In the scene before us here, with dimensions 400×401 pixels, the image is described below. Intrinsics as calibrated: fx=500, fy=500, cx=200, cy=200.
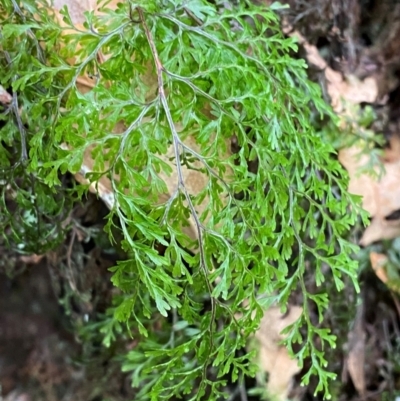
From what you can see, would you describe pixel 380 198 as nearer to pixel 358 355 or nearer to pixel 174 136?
pixel 358 355

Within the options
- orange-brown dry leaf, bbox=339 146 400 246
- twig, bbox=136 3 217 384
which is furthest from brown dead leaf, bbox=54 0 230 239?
orange-brown dry leaf, bbox=339 146 400 246

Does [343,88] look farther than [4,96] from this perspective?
Yes

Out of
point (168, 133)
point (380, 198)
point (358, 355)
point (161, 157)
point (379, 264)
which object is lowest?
point (358, 355)

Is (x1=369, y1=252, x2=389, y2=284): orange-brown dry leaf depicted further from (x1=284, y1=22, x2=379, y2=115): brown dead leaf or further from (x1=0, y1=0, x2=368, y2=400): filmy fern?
(x1=0, y1=0, x2=368, y2=400): filmy fern

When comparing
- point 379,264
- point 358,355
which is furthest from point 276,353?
point 379,264

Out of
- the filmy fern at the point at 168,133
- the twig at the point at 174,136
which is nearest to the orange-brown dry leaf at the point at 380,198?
the filmy fern at the point at 168,133

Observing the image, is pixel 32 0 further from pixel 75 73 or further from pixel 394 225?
pixel 394 225

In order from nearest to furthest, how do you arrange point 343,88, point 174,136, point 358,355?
point 174,136 < point 343,88 < point 358,355
